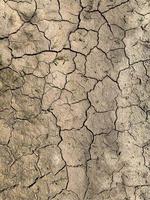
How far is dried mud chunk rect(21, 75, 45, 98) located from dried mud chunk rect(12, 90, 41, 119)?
0.14ft

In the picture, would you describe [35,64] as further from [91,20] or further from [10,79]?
[91,20]

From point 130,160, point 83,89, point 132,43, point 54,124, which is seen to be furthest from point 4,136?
point 132,43

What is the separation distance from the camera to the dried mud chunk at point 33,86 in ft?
14.2

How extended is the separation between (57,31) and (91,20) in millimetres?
319

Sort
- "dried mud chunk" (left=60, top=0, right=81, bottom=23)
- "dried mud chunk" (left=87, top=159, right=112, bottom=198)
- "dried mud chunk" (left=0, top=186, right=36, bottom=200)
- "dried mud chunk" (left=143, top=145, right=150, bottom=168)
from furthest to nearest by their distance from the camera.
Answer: "dried mud chunk" (left=60, top=0, right=81, bottom=23)
"dried mud chunk" (left=143, top=145, right=150, bottom=168)
"dried mud chunk" (left=87, top=159, right=112, bottom=198)
"dried mud chunk" (left=0, top=186, right=36, bottom=200)

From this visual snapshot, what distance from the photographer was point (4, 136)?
13.9 feet

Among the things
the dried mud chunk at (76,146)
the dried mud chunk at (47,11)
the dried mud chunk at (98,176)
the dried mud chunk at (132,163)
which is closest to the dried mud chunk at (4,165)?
the dried mud chunk at (76,146)

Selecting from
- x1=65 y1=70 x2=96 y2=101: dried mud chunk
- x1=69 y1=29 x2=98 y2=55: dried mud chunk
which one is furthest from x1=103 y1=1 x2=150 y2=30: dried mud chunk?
x1=65 y1=70 x2=96 y2=101: dried mud chunk

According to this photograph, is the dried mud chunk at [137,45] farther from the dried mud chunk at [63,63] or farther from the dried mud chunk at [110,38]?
the dried mud chunk at [63,63]

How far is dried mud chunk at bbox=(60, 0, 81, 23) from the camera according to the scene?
450 centimetres

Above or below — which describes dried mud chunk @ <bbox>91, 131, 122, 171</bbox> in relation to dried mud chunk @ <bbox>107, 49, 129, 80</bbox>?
below

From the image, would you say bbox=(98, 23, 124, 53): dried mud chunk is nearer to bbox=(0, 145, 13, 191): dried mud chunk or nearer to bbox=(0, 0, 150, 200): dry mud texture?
bbox=(0, 0, 150, 200): dry mud texture

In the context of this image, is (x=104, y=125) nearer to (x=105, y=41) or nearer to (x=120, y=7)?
(x=105, y=41)

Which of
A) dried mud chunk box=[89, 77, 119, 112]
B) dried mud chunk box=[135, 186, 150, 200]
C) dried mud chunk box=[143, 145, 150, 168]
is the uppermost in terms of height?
dried mud chunk box=[89, 77, 119, 112]
